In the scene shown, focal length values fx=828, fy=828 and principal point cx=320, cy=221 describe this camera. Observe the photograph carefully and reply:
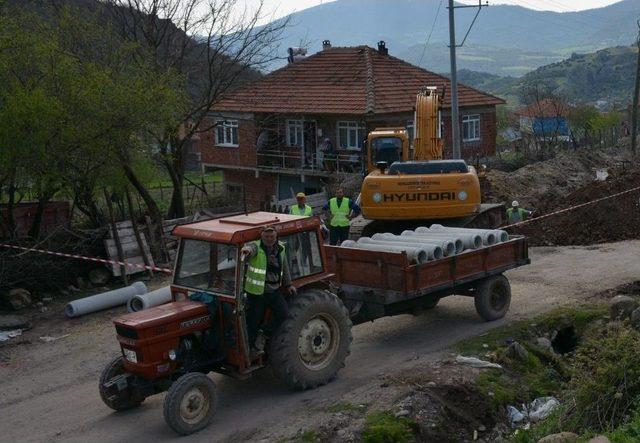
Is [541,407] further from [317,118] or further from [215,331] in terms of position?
[317,118]

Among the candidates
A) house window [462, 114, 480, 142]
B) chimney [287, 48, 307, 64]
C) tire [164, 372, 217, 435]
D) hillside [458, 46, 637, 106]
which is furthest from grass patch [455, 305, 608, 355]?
hillside [458, 46, 637, 106]

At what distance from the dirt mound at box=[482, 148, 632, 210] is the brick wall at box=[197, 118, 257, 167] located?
10879mm

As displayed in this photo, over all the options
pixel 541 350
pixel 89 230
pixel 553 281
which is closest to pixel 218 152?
pixel 89 230

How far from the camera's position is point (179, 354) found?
29.9 ft

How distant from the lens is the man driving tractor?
9.10m

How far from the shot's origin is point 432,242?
A: 39.1 feet

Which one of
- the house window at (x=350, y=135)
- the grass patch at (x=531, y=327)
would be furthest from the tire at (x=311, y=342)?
the house window at (x=350, y=135)

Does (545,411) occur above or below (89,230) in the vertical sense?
below

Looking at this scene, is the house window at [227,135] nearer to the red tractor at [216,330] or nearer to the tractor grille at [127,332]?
the red tractor at [216,330]

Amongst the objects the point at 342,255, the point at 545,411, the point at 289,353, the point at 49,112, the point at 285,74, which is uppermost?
the point at 285,74

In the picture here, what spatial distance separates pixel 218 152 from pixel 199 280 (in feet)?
90.3

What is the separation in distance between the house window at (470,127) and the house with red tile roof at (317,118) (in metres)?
0.04

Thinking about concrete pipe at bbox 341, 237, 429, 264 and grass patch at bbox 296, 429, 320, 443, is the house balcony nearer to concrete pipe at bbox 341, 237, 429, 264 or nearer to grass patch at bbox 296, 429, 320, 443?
concrete pipe at bbox 341, 237, 429, 264

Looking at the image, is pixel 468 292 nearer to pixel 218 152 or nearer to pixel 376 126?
pixel 376 126
